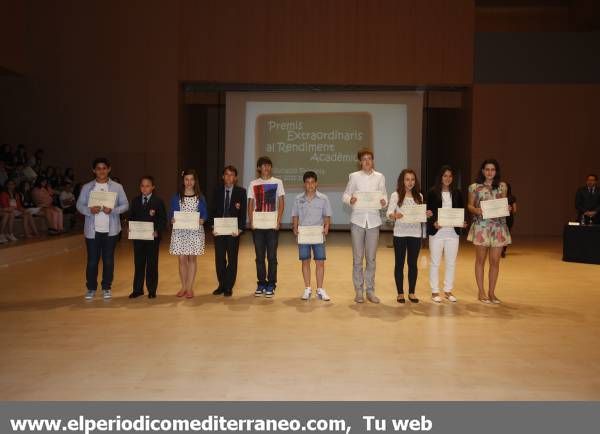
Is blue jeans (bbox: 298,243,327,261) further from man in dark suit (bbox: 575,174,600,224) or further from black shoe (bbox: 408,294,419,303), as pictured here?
man in dark suit (bbox: 575,174,600,224)

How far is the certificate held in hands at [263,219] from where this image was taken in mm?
6594

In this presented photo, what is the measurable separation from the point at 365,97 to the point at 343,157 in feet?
4.91

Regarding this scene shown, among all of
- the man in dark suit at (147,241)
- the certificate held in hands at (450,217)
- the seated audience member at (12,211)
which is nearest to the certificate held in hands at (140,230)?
the man in dark suit at (147,241)

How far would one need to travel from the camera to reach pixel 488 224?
648 cm

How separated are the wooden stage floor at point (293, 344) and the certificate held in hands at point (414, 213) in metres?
0.82

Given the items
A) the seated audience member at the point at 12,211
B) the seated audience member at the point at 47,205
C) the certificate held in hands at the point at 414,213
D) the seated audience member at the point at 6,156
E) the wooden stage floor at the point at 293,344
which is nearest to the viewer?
the wooden stage floor at the point at 293,344

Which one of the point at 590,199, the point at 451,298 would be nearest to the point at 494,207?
the point at 451,298

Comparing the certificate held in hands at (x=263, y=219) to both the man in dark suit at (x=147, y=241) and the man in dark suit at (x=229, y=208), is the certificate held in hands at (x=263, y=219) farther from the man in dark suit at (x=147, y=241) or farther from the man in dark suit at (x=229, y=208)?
the man in dark suit at (x=147, y=241)

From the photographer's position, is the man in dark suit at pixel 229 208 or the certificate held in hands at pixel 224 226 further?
the man in dark suit at pixel 229 208

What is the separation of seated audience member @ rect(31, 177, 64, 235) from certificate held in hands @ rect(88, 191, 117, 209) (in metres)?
5.65

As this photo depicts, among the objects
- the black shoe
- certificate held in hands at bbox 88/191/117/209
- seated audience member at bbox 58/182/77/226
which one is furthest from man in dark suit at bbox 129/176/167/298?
seated audience member at bbox 58/182/77/226

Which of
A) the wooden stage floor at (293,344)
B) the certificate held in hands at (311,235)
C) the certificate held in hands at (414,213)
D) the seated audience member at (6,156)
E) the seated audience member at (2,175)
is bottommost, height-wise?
the wooden stage floor at (293,344)

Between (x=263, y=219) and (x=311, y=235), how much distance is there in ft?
1.68

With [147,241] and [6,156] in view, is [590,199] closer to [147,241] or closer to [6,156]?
[147,241]
